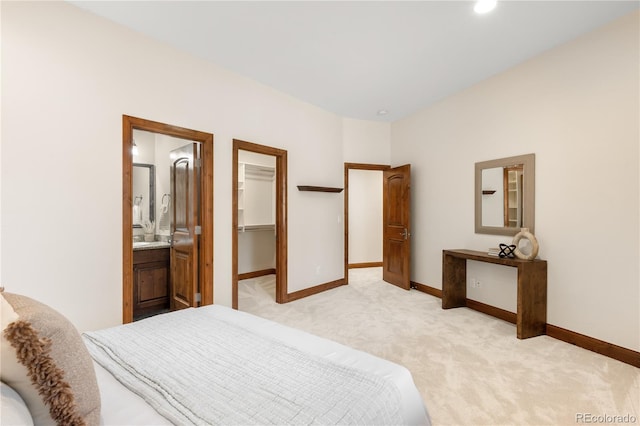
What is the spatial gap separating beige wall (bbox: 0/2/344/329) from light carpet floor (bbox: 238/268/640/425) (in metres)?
1.50

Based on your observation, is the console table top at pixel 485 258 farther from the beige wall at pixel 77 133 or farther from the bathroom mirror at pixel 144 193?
the bathroom mirror at pixel 144 193

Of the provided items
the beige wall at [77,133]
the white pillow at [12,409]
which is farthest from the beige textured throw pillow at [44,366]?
the beige wall at [77,133]

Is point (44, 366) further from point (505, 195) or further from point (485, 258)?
point (505, 195)

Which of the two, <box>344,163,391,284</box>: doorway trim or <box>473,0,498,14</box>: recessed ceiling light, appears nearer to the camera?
<box>473,0,498,14</box>: recessed ceiling light

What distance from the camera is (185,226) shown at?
3.51 m

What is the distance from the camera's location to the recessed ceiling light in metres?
2.43

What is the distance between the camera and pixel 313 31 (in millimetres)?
2824

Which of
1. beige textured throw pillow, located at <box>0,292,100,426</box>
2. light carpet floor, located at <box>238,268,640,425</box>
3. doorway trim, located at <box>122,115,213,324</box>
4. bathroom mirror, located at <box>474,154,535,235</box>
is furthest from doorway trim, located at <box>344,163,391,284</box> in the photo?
beige textured throw pillow, located at <box>0,292,100,426</box>

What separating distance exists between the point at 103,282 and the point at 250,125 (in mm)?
2285

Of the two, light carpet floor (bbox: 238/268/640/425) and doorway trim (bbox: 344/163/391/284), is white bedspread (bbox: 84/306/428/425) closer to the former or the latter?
light carpet floor (bbox: 238/268/640/425)

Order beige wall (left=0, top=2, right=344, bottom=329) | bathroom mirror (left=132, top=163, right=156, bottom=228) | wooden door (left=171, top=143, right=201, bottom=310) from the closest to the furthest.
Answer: beige wall (left=0, top=2, right=344, bottom=329) < wooden door (left=171, top=143, right=201, bottom=310) < bathroom mirror (left=132, top=163, right=156, bottom=228)

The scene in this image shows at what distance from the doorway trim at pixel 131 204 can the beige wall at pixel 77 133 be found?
47 millimetres

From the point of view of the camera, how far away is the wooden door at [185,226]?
11.1 feet

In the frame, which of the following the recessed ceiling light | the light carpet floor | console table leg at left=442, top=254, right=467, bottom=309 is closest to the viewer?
the light carpet floor
